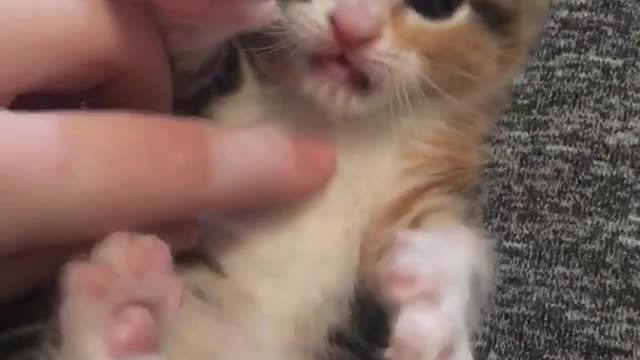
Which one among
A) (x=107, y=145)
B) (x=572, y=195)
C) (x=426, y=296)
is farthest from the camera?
(x=572, y=195)

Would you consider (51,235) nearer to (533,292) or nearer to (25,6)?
(25,6)

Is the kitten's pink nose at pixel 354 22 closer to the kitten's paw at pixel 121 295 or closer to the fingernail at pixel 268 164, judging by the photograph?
the fingernail at pixel 268 164

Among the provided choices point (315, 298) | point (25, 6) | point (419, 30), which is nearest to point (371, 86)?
point (419, 30)

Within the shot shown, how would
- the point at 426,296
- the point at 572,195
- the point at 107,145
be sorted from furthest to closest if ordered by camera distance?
the point at 572,195 → the point at 426,296 → the point at 107,145

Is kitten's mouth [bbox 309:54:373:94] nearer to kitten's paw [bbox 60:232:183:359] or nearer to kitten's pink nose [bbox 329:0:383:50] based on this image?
kitten's pink nose [bbox 329:0:383:50]

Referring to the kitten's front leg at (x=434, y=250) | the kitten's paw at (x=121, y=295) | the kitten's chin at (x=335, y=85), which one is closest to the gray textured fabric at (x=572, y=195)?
the kitten's front leg at (x=434, y=250)

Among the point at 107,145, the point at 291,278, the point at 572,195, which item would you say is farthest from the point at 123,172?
the point at 572,195

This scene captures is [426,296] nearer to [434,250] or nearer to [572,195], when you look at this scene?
[434,250]
